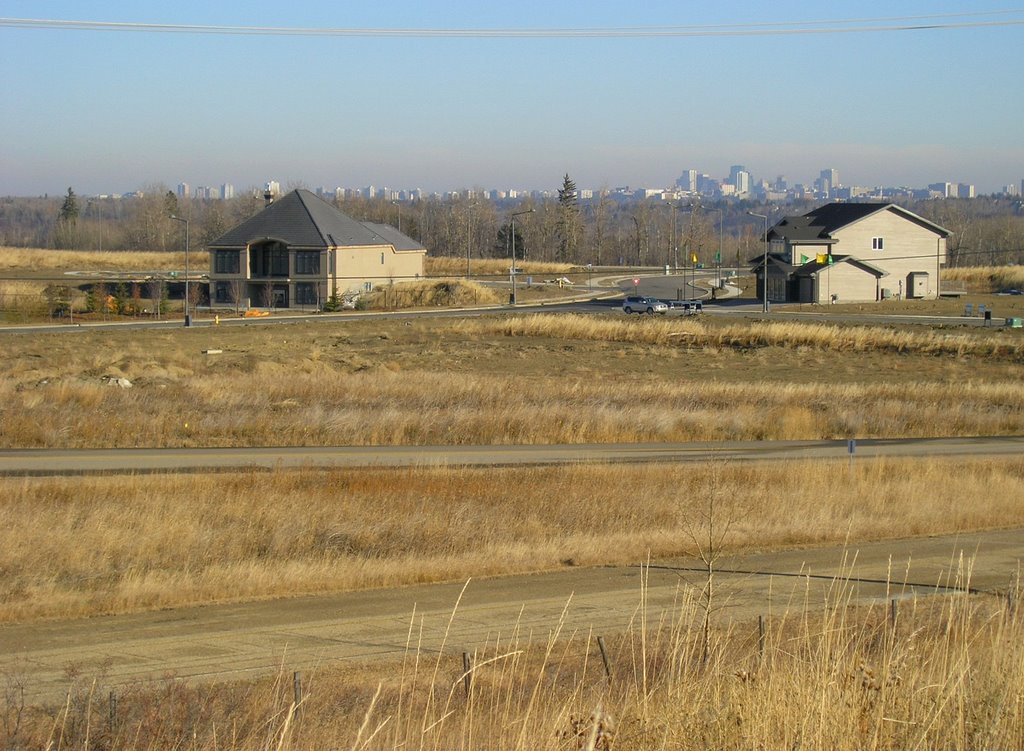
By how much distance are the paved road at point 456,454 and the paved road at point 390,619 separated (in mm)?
7268

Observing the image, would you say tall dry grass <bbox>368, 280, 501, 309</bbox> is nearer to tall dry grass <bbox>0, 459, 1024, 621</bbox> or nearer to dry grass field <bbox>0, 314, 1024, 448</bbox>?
dry grass field <bbox>0, 314, 1024, 448</bbox>

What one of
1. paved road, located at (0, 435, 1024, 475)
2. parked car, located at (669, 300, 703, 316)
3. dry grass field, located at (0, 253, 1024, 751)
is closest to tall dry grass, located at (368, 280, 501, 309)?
parked car, located at (669, 300, 703, 316)

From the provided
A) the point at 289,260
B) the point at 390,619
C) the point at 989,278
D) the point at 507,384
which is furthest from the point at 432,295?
the point at 390,619

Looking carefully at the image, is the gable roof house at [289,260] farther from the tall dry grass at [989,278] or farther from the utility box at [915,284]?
the tall dry grass at [989,278]

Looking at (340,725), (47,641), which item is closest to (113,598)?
(47,641)

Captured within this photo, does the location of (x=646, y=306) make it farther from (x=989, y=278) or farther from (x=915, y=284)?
(x=989, y=278)

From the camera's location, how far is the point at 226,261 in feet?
323

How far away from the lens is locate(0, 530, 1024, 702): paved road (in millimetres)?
13883

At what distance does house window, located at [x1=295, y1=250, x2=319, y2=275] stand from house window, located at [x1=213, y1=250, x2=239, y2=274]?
548 cm

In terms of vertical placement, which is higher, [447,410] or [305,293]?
[305,293]

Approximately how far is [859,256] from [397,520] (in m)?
89.2

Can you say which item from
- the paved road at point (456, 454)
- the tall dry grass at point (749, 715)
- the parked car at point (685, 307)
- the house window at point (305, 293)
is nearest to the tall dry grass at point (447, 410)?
the paved road at point (456, 454)

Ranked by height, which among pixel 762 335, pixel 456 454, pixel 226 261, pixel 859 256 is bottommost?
pixel 456 454

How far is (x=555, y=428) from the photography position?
33812mm
